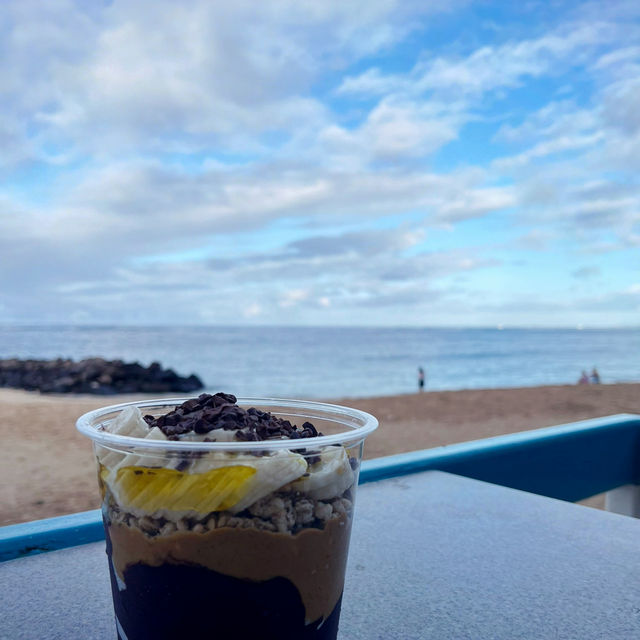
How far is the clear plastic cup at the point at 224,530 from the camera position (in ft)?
1.87

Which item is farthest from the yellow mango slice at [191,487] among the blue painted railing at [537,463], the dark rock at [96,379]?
the dark rock at [96,379]

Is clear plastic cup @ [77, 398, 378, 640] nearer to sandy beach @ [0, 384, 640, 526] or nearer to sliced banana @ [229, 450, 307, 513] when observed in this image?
sliced banana @ [229, 450, 307, 513]

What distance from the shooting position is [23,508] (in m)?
4.65

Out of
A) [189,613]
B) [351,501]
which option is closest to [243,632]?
[189,613]

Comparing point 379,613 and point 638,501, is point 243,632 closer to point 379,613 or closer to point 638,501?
point 379,613

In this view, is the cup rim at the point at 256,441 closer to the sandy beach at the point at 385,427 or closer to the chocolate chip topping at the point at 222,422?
the chocolate chip topping at the point at 222,422

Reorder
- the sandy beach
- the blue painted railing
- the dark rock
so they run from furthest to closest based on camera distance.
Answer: the dark rock → the sandy beach → the blue painted railing

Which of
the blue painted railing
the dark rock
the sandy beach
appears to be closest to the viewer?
the blue painted railing

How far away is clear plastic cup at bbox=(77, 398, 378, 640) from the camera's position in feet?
1.87

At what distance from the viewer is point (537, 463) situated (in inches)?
73.0

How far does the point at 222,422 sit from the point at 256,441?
0.16 ft

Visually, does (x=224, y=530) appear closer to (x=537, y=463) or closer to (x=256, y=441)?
(x=256, y=441)

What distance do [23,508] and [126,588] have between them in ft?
15.3

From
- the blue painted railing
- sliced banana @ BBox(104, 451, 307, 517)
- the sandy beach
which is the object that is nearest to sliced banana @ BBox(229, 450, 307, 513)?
sliced banana @ BBox(104, 451, 307, 517)
